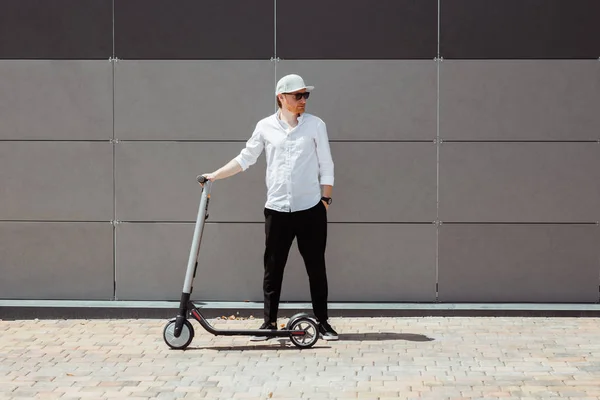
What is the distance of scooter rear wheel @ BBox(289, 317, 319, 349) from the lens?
7.98 meters

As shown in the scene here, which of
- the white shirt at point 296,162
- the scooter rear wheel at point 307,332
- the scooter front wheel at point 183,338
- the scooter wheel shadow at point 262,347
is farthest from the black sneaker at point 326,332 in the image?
the scooter front wheel at point 183,338

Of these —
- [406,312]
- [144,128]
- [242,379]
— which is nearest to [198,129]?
[144,128]

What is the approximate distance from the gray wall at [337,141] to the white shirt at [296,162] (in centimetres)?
117

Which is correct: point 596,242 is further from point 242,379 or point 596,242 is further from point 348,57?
point 242,379

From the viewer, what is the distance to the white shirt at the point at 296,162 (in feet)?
27.2

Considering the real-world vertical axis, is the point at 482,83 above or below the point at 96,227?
above

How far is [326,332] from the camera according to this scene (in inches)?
330

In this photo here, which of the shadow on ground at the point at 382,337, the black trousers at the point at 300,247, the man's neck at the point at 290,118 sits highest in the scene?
the man's neck at the point at 290,118

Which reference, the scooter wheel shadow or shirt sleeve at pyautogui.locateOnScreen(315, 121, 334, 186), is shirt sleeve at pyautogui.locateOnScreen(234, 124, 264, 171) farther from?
the scooter wheel shadow

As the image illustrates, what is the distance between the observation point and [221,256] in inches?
379

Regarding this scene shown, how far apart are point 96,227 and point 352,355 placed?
303 centimetres

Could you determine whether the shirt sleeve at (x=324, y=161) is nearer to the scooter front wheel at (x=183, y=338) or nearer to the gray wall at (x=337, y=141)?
the gray wall at (x=337, y=141)

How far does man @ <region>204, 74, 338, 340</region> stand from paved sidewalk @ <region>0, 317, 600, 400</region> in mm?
462

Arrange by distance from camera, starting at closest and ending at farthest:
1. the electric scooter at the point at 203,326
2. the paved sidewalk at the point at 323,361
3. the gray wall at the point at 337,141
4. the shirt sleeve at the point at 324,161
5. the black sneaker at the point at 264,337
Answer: the paved sidewalk at the point at 323,361, the electric scooter at the point at 203,326, the black sneaker at the point at 264,337, the shirt sleeve at the point at 324,161, the gray wall at the point at 337,141
